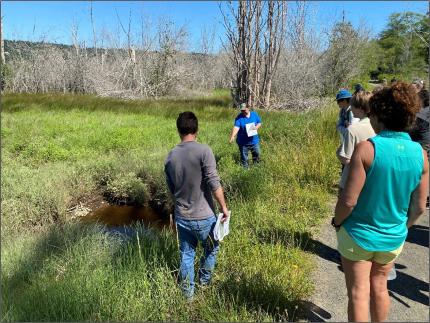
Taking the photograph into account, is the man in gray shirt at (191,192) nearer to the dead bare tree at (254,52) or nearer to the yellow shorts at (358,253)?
the yellow shorts at (358,253)

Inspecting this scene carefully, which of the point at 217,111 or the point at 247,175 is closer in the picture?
the point at 247,175

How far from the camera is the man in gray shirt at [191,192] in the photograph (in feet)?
9.84

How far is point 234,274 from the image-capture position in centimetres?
359

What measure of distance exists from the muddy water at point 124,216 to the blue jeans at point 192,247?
3524 millimetres

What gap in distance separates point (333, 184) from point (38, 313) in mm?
4875

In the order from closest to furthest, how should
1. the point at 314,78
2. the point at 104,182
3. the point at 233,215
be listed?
the point at 233,215 < the point at 104,182 < the point at 314,78

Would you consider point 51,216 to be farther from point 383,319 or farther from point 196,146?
point 383,319

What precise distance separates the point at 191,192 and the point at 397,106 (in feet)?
5.42

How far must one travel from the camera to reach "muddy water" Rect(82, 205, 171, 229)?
6.94 metres

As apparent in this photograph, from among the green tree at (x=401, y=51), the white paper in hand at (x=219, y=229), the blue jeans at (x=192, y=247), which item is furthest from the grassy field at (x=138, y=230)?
the green tree at (x=401, y=51)

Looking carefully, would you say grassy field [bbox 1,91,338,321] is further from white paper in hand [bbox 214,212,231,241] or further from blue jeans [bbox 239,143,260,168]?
white paper in hand [bbox 214,212,231,241]

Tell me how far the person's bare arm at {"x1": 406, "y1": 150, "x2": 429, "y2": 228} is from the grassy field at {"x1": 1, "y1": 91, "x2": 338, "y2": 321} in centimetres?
122

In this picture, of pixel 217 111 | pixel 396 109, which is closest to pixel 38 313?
pixel 396 109

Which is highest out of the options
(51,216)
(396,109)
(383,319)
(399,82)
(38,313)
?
(399,82)
